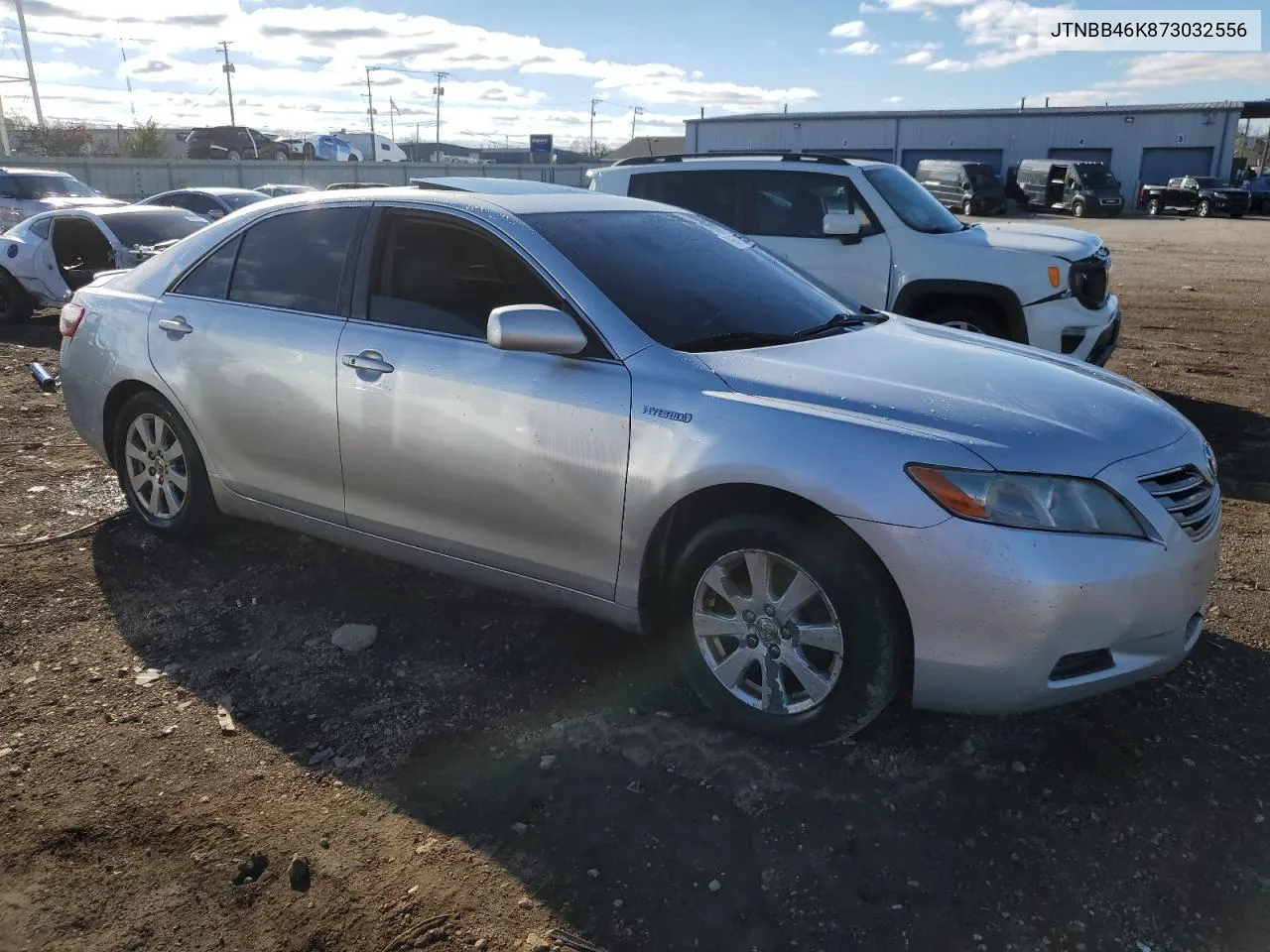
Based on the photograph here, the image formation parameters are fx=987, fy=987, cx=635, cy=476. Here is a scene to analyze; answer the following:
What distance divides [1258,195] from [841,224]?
1602 inches

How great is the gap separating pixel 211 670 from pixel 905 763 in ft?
8.26

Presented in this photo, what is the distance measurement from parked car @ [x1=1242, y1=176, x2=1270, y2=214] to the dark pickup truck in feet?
1.40

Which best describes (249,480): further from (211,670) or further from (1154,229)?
(1154,229)

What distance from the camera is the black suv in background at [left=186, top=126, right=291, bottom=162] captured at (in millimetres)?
42094

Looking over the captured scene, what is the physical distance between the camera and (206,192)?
1753 centimetres

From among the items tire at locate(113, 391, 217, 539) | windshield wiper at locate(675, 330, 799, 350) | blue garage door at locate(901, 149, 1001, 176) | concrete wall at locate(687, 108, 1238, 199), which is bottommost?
tire at locate(113, 391, 217, 539)

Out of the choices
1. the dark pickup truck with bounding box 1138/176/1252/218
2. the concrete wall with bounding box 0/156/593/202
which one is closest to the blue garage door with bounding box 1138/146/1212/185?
the dark pickup truck with bounding box 1138/176/1252/218

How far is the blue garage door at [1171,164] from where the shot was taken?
47656 mm

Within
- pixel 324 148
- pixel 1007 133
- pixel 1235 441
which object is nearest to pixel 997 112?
pixel 1007 133

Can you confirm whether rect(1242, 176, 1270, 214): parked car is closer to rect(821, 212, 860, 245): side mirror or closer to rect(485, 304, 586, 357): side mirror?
rect(821, 212, 860, 245): side mirror

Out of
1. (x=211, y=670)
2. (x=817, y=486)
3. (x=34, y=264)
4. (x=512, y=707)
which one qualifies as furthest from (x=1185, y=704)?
(x=34, y=264)

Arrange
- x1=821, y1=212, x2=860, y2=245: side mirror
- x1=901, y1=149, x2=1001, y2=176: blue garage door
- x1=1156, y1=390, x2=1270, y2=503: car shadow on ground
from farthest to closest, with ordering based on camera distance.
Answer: x1=901, y1=149, x2=1001, y2=176: blue garage door < x1=821, y1=212, x2=860, y2=245: side mirror < x1=1156, y1=390, x2=1270, y2=503: car shadow on ground

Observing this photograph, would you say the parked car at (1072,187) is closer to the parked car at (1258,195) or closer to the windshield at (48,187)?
the parked car at (1258,195)

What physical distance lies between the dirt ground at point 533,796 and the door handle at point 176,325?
114 cm
